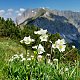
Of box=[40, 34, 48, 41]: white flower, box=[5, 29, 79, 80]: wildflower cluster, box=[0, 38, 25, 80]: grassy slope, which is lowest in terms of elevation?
box=[5, 29, 79, 80]: wildflower cluster

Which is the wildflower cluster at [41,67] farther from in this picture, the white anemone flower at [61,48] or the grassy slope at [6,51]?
the grassy slope at [6,51]

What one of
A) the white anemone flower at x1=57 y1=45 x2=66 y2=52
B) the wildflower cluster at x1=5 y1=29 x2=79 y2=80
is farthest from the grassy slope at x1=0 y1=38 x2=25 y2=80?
the white anemone flower at x1=57 y1=45 x2=66 y2=52

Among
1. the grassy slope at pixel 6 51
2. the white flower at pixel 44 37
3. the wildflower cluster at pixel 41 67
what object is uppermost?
the grassy slope at pixel 6 51

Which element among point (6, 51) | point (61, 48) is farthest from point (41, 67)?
point (6, 51)

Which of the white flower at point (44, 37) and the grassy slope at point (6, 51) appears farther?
the grassy slope at point (6, 51)

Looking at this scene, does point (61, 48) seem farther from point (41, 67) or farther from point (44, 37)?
point (41, 67)

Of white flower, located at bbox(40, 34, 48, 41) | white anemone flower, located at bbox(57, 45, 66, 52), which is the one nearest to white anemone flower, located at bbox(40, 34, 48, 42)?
white flower, located at bbox(40, 34, 48, 41)

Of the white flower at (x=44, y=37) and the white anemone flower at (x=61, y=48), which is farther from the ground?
the white flower at (x=44, y=37)

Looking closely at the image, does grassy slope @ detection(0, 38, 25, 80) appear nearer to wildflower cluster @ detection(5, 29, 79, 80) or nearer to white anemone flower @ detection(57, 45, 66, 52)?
wildflower cluster @ detection(5, 29, 79, 80)

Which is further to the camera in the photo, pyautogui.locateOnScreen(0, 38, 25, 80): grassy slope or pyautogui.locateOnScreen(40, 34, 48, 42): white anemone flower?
pyautogui.locateOnScreen(0, 38, 25, 80): grassy slope

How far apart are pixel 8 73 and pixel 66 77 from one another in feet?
5.34

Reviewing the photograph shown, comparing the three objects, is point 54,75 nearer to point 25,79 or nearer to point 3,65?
point 25,79

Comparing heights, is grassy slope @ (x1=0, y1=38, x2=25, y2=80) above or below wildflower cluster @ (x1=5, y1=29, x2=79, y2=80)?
above

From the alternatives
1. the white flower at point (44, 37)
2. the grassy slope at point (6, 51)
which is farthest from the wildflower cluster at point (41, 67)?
the grassy slope at point (6, 51)
